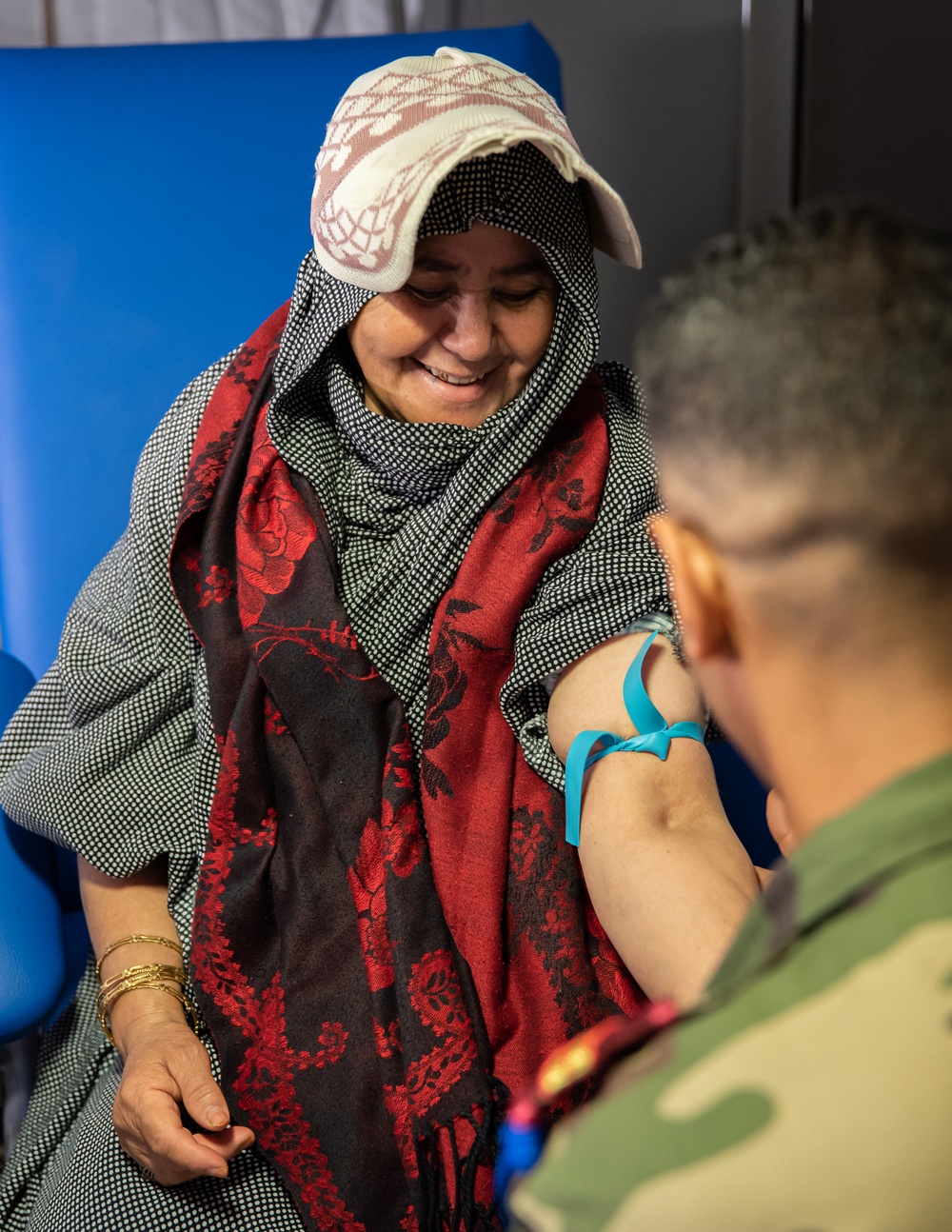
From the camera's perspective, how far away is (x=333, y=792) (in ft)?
3.47

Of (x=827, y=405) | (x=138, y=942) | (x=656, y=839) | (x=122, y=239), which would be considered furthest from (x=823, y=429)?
(x=122, y=239)

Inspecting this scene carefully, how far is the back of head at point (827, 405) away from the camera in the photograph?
436 mm

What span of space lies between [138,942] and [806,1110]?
838 mm

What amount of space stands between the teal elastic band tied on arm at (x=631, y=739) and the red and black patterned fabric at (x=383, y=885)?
0.07 m

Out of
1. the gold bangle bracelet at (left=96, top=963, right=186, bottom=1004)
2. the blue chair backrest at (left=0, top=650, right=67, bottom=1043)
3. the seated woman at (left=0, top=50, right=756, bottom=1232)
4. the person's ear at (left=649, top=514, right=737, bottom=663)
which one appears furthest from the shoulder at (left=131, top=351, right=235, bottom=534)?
the person's ear at (left=649, top=514, right=737, bottom=663)

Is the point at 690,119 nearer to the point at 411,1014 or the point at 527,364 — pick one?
the point at 527,364

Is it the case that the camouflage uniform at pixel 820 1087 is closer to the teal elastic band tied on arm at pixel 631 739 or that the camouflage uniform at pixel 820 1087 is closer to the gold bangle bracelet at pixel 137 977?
the teal elastic band tied on arm at pixel 631 739

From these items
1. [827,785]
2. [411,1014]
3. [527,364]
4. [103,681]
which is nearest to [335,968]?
[411,1014]

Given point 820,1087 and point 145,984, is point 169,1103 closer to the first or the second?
point 145,984

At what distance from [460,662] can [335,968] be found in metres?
0.27

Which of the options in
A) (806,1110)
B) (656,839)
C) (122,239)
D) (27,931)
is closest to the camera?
(806,1110)

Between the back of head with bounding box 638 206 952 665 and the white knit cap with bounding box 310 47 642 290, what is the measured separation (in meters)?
0.55

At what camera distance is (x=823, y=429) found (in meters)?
0.44

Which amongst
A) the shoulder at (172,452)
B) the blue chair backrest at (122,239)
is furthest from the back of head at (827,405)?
the blue chair backrest at (122,239)
